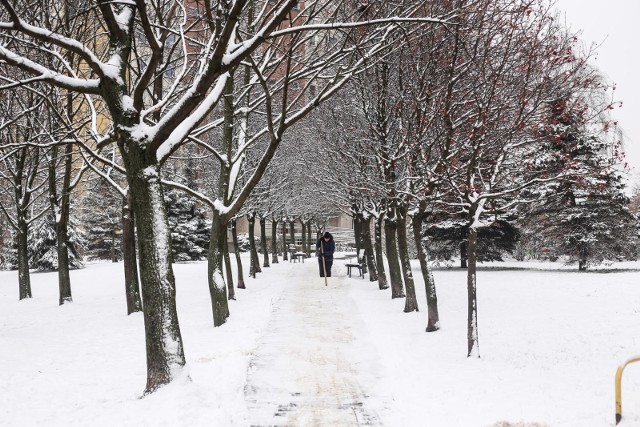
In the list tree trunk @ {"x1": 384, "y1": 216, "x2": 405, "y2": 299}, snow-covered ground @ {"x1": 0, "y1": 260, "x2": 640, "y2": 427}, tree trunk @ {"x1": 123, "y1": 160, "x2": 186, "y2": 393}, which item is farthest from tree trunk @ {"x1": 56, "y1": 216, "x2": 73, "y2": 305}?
tree trunk @ {"x1": 123, "y1": 160, "x2": 186, "y2": 393}

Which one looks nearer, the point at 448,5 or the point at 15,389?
the point at 15,389

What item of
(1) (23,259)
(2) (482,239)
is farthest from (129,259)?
(2) (482,239)

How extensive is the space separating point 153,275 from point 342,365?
317cm

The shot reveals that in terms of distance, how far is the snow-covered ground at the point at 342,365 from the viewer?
5488 millimetres

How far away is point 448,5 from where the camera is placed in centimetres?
855

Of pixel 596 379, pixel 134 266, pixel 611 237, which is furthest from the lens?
pixel 611 237

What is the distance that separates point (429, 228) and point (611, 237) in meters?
7.82

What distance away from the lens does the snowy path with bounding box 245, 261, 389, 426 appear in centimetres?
551

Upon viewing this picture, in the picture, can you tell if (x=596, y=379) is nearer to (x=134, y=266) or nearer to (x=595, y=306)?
(x=595, y=306)

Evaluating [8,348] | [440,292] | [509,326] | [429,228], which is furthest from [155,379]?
[429,228]

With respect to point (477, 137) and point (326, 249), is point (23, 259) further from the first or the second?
point (477, 137)

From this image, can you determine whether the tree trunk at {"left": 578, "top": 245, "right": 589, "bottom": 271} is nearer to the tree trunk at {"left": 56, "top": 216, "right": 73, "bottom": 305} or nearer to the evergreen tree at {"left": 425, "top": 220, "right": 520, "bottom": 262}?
the evergreen tree at {"left": 425, "top": 220, "right": 520, "bottom": 262}

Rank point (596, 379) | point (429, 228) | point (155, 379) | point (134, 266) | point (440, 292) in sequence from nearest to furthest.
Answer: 1. point (155, 379)
2. point (596, 379)
3. point (134, 266)
4. point (440, 292)
5. point (429, 228)

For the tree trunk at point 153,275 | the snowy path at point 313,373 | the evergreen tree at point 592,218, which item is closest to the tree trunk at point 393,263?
the snowy path at point 313,373
